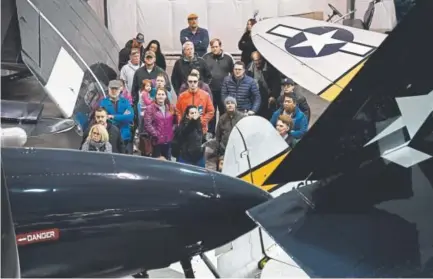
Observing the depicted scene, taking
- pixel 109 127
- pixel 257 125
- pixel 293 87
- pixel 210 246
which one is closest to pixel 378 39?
pixel 293 87

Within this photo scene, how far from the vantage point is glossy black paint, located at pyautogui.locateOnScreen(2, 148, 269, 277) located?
2162 millimetres

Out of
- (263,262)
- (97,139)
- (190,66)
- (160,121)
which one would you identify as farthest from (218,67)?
(263,262)

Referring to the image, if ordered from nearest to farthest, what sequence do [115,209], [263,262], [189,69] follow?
[115,209], [263,262], [189,69]

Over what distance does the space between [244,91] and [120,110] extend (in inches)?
43.5

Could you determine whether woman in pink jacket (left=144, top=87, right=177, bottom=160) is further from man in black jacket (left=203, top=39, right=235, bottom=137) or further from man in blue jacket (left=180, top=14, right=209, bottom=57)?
man in blue jacket (left=180, top=14, right=209, bottom=57)

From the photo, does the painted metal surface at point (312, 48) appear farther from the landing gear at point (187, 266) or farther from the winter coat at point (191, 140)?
the landing gear at point (187, 266)

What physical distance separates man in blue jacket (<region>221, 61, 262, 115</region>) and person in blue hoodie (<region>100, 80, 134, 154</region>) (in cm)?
97

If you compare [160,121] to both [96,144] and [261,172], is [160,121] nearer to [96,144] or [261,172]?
[96,144]

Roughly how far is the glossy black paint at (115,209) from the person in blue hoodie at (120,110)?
251 cm

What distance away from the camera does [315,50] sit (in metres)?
6.34

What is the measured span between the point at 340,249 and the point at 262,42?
→ 482cm

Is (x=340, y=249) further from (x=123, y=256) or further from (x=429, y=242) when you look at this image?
(x=123, y=256)

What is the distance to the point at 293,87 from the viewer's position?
5.43 m

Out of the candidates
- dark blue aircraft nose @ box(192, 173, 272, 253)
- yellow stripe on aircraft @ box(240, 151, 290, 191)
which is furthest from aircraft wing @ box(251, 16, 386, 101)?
dark blue aircraft nose @ box(192, 173, 272, 253)
